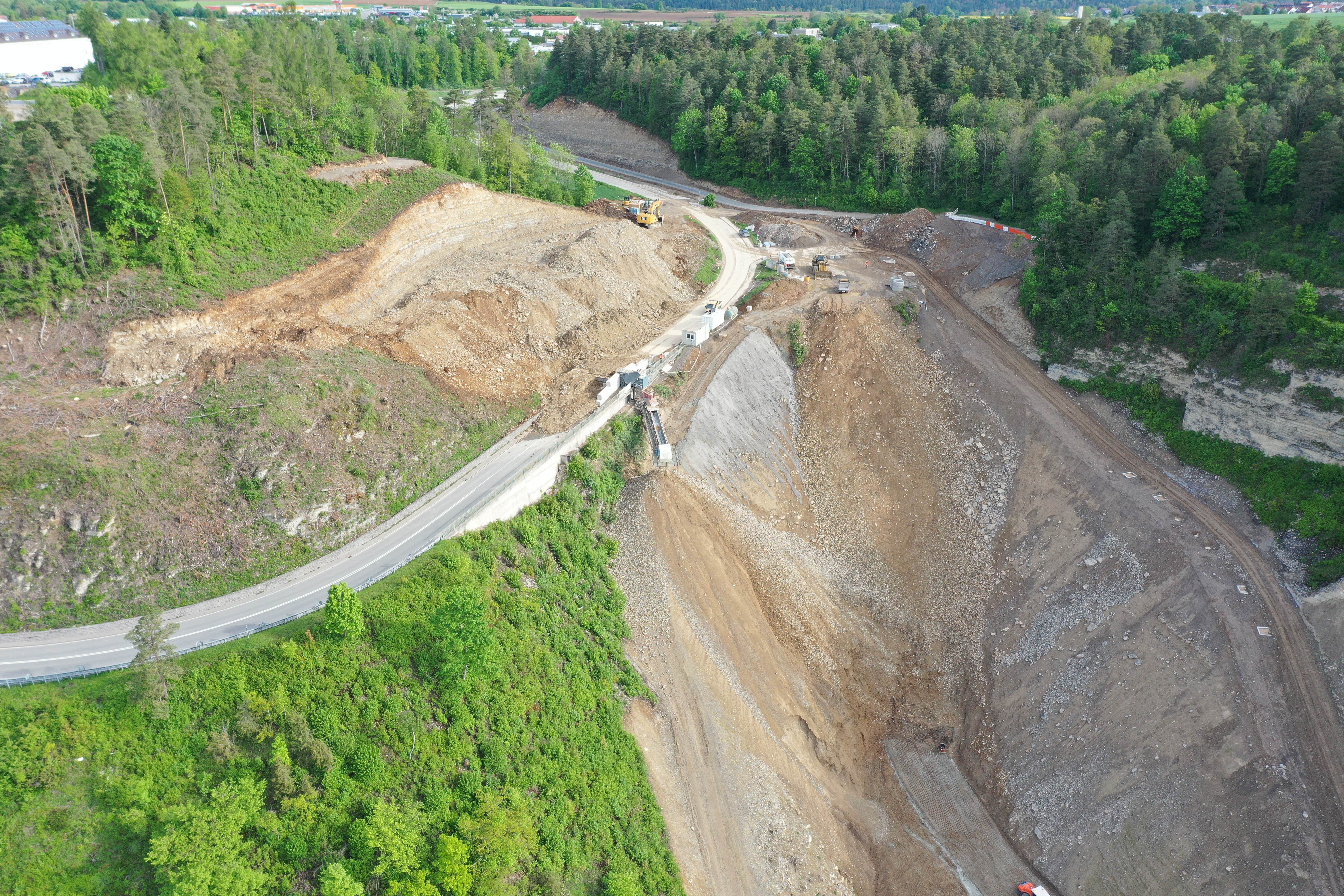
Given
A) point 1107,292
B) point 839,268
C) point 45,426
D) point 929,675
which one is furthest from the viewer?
point 839,268

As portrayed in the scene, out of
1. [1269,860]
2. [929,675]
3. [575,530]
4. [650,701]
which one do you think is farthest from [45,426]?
[1269,860]

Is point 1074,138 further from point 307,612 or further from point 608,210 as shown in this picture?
point 307,612

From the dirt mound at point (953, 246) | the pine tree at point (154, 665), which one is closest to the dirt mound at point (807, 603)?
the dirt mound at point (953, 246)

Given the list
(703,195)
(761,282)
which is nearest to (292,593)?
(761,282)

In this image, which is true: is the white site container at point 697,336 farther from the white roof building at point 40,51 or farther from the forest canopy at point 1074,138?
the white roof building at point 40,51

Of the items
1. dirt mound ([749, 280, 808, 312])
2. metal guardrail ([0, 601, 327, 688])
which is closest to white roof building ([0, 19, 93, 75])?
dirt mound ([749, 280, 808, 312])

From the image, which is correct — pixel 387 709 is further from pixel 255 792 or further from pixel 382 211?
pixel 382 211

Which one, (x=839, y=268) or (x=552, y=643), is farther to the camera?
(x=839, y=268)
